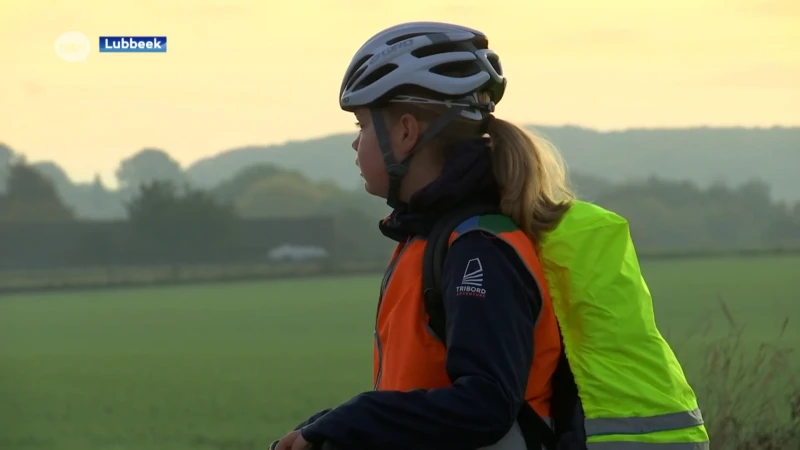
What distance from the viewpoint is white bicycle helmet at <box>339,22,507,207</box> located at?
2678 millimetres

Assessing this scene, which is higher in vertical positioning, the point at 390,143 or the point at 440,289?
the point at 390,143

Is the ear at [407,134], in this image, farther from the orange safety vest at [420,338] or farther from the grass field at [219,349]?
the grass field at [219,349]

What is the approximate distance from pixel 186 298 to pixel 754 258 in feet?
35.1

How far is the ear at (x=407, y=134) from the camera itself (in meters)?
2.68

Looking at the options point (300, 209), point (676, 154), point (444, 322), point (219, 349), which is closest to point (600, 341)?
point (444, 322)

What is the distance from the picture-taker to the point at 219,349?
16016 millimetres

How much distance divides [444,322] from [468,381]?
0.56 feet

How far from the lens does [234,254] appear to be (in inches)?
690

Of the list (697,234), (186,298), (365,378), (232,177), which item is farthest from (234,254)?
(697,234)

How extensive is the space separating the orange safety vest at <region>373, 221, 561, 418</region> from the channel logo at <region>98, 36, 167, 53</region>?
6.55 meters

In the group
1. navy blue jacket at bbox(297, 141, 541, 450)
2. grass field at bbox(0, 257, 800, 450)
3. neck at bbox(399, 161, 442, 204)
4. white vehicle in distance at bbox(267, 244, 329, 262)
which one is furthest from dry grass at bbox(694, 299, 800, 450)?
white vehicle in distance at bbox(267, 244, 329, 262)

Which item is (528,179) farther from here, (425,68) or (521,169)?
(425,68)

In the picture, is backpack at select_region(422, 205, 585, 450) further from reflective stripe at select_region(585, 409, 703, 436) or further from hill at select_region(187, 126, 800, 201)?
hill at select_region(187, 126, 800, 201)

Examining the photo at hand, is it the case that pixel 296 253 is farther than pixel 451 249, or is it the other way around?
pixel 296 253
